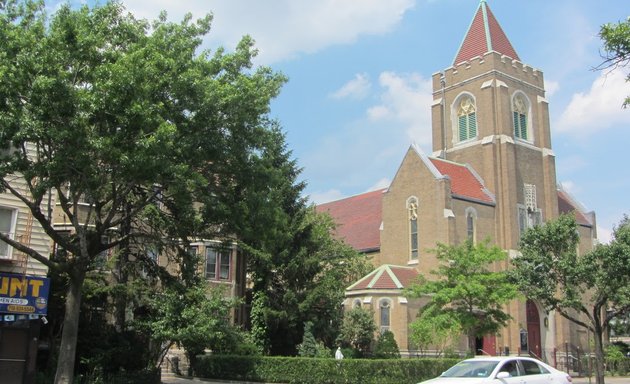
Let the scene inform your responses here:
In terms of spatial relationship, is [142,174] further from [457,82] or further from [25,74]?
[457,82]

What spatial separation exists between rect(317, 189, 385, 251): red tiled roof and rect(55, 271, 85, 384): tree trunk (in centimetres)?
2828

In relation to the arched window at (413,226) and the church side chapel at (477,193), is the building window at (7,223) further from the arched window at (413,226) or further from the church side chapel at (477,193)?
the arched window at (413,226)

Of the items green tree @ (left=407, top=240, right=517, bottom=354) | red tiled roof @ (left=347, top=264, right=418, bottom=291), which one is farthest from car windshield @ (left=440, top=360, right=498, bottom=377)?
red tiled roof @ (left=347, top=264, right=418, bottom=291)

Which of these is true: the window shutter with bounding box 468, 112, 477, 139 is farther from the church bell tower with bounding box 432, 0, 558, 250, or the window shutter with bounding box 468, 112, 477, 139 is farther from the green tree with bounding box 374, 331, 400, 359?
the green tree with bounding box 374, 331, 400, 359

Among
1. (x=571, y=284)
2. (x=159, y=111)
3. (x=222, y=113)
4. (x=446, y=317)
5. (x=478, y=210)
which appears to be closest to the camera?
(x=159, y=111)

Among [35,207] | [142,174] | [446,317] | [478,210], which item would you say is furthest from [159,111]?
[478,210]

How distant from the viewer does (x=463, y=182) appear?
147ft

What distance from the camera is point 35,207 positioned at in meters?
17.4

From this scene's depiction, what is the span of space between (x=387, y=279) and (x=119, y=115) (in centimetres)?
2647

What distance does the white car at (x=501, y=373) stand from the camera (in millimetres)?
13375

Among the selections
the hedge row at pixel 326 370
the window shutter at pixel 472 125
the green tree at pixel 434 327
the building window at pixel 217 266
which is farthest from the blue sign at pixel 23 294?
the window shutter at pixel 472 125

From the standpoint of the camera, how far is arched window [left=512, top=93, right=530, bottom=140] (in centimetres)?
4784

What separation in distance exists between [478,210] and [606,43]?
111 ft

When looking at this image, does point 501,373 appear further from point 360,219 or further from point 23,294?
point 360,219
